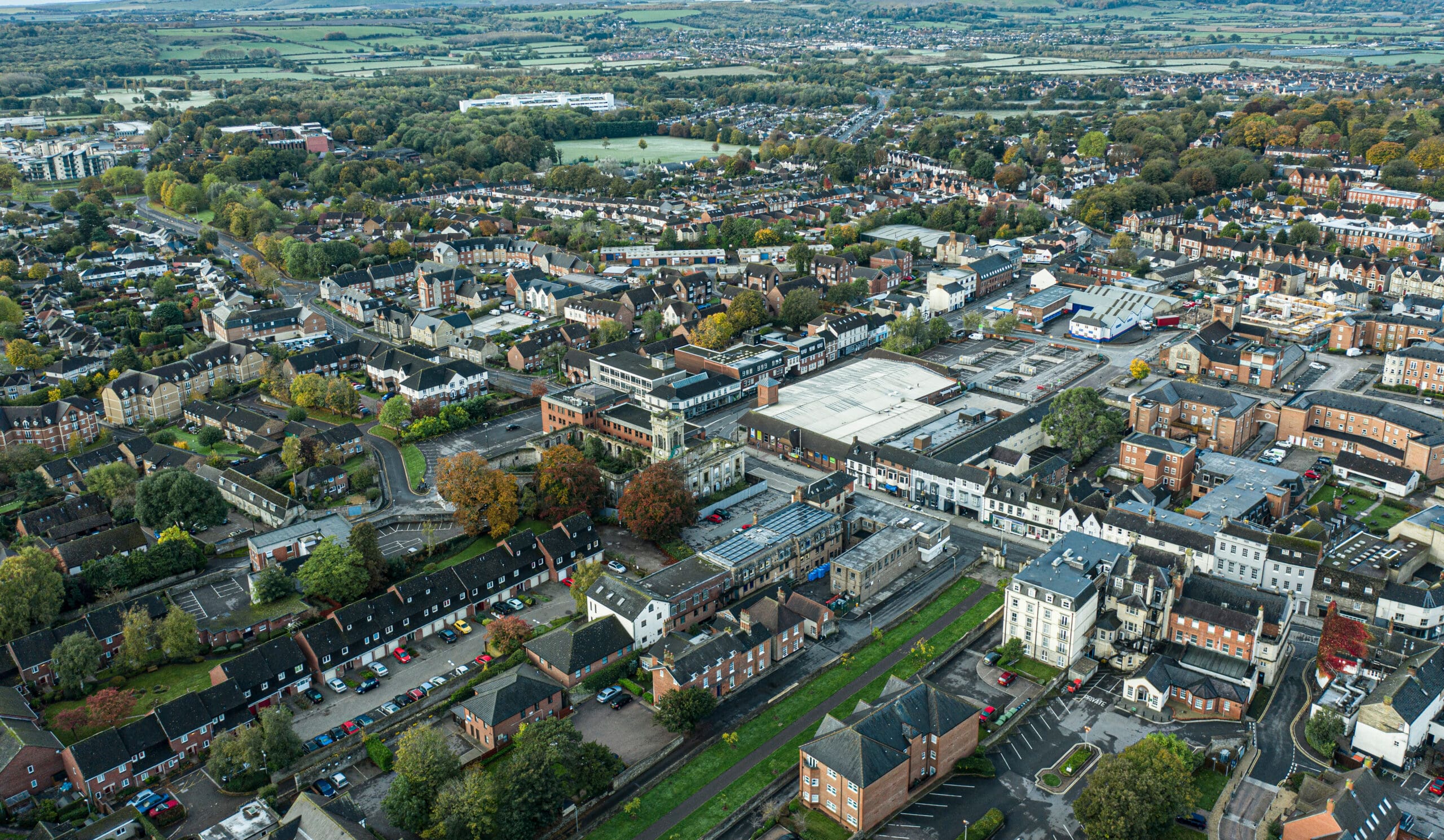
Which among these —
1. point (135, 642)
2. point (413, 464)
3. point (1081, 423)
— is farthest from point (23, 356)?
point (1081, 423)

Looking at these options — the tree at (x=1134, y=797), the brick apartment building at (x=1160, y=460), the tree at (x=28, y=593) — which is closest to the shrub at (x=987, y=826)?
the tree at (x=1134, y=797)

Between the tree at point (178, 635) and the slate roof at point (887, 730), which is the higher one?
the slate roof at point (887, 730)

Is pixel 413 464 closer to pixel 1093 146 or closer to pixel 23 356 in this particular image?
pixel 23 356

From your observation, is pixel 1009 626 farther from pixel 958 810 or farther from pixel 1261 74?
pixel 1261 74

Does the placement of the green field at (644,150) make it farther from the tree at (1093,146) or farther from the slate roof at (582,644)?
the slate roof at (582,644)

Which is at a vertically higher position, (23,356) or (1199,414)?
(23,356)

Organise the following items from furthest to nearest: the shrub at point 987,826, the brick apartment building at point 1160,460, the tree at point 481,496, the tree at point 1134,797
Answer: the brick apartment building at point 1160,460
the tree at point 481,496
the shrub at point 987,826
the tree at point 1134,797
